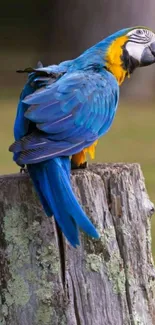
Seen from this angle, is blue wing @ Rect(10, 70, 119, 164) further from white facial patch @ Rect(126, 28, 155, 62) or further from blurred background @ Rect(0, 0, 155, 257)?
blurred background @ Rect(0, 0, 155, 257)

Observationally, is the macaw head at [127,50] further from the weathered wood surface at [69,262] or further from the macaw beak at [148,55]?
the weathered wood surface at [69,262]

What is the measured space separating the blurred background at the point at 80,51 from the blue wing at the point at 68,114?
228 cm

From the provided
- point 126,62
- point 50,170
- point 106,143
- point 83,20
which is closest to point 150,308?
point 50,170

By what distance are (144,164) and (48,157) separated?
5030 millimetres

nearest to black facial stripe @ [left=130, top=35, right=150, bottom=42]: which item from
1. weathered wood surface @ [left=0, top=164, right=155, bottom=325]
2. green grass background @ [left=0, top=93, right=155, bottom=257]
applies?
weathered wood surface @ [left=0, top=164, right=155, bottom=325]

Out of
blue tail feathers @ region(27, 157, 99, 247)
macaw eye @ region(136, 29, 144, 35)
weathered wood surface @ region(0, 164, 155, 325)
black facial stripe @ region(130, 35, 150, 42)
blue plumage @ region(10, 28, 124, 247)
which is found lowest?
weathered wood surface @ region(0, 164, 155, 325)

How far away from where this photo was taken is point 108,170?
2545mm

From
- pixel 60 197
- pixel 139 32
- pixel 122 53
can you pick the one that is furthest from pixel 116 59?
pixel 60 197

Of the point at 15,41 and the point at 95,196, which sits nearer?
the point at 95,196

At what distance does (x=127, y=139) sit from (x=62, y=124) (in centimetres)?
603

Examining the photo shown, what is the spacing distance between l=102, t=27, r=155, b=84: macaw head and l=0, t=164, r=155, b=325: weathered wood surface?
2.26ft

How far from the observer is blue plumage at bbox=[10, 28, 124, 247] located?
7.83 ft

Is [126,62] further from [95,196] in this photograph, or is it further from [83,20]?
[83,20]

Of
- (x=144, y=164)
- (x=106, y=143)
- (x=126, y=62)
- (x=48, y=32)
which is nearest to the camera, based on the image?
Result: (x=126, y=62)
